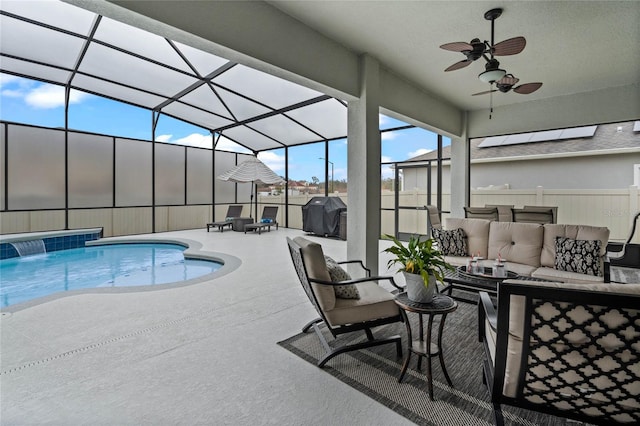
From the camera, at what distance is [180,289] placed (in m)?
4.16

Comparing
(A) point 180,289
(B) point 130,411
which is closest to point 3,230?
(A) point 180,289

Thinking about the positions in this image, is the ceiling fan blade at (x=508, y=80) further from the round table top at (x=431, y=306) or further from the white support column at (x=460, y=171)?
the white support column at (x=460, y=171)

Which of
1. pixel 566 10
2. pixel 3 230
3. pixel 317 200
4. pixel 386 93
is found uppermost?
pixel 566 10

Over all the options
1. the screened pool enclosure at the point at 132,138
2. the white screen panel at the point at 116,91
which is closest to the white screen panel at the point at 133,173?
the screened pool enclosure at the point at 132,138

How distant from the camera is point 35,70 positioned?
7168 mm

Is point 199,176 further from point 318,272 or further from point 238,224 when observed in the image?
point 318,272

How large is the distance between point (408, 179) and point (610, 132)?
4.51m

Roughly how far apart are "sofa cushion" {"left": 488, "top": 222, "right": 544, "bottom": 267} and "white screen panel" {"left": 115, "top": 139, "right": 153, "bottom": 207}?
31.2 ft

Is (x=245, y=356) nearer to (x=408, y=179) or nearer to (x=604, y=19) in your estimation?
(x=604, y=19)

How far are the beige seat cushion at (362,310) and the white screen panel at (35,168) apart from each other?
29.8 ft

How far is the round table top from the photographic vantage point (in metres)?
2.06

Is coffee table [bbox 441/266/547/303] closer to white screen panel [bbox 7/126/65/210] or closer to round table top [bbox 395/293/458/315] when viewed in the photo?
round table top [bbox 395/293/458/315]

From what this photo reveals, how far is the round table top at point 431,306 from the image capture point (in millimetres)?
2057

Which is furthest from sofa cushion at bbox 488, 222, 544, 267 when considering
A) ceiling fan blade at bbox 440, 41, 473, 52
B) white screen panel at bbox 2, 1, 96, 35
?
white screen panel at bbox 2, 1, 96, 35
